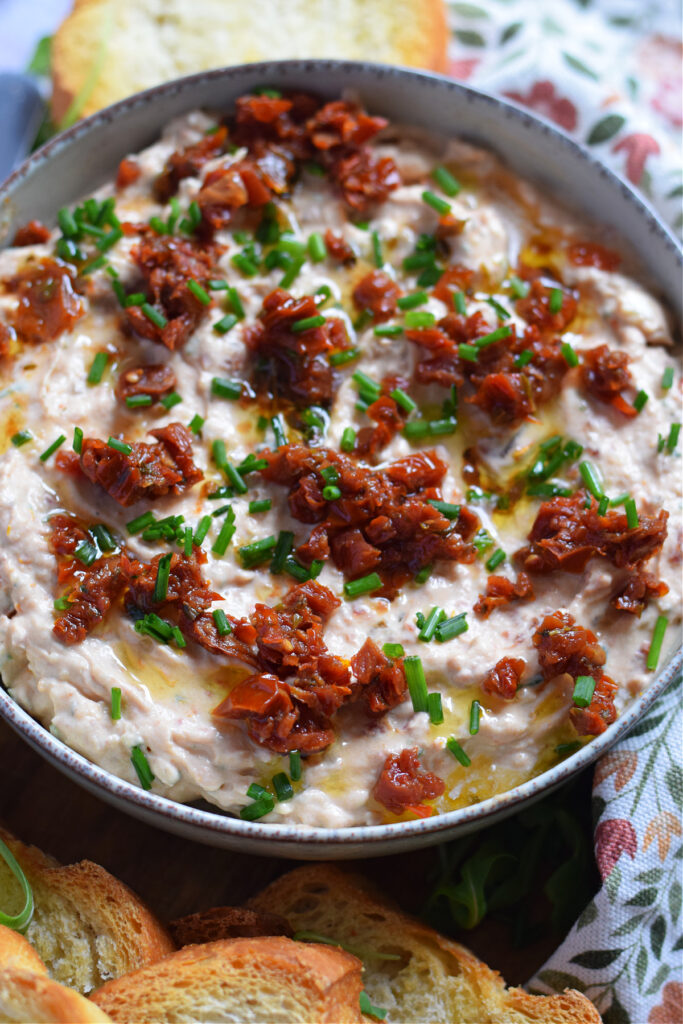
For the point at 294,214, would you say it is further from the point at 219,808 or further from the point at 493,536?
the point at 219,808

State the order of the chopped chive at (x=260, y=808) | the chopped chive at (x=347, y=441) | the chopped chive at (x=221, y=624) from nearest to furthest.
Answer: the chopped chive at (x=260, y=808)
the chopped chive at (x=221, y=624)
the chopped chive at (x=347, y=441)

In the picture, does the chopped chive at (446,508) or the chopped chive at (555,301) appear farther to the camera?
the chopped chive at (555,301)

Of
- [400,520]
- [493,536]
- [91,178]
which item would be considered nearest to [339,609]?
[400,520]

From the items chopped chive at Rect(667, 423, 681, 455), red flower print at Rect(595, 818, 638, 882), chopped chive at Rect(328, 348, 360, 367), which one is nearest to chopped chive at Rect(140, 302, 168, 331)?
chopped chive at Rect(328, 348, 360, 367)

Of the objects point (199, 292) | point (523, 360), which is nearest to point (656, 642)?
point (523, 360)

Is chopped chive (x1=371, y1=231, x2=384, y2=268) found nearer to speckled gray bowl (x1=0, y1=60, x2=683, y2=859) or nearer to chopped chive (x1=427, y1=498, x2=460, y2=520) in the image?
speckled gray bowl (x1=0, y1=60, x2=683, y2=859)

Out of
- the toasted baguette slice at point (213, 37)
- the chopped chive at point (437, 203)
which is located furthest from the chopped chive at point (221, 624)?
the toasted baguette slice at point (213, 37)

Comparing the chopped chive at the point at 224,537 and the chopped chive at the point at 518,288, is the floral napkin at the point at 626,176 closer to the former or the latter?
the chopped chive at the point at 518,288
